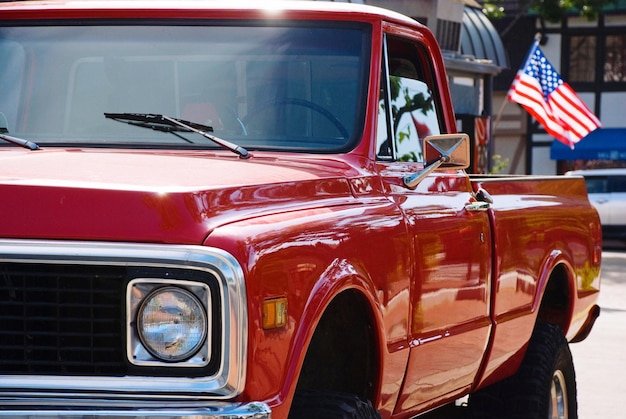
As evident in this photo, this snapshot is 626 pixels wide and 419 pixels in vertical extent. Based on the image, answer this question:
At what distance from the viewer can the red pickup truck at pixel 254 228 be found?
319cm

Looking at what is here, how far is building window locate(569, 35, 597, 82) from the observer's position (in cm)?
3869

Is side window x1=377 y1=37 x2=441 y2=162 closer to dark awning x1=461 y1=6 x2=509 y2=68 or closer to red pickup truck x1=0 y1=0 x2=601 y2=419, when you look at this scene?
red pickup truck x1=0 y1=0 x2=601 y2=419

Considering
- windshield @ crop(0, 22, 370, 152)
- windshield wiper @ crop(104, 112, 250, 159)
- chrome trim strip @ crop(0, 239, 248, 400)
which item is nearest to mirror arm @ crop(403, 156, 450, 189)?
windshield @ crop(0, 22, 370, 152)

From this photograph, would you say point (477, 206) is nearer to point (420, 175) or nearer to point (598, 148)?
point (420, 175)

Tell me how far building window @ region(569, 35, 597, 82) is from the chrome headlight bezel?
36.6m

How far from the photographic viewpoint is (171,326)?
126 inches

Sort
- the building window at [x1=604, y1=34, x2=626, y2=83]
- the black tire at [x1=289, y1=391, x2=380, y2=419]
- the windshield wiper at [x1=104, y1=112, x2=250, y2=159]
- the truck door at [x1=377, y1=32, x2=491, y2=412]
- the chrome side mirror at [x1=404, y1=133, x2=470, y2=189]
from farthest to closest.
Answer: the building window at [x1=604, y1=34, x2=626, y2=83] → the chrome side mirror at [x1=404, y1=133, x2=470, y2=189] → the truck door at [x1=377, y1=32, x2=491, y2=412] → the windshield wiper at [x1=104, y1=112, x2=250, y2=159] → the black tire at [x1=289, y1=391, x2=380, y2=419]

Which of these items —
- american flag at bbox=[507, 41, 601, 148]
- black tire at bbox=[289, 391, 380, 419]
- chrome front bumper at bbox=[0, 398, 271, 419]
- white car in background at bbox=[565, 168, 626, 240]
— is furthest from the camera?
white car in background at bbox=[565, 168, 626, 240]

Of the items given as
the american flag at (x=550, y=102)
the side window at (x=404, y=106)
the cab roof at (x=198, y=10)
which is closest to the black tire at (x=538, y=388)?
the side window at (x=404, y=106)

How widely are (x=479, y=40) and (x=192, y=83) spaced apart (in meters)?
24.2

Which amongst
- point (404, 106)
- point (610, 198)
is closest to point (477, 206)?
point (404, 106)

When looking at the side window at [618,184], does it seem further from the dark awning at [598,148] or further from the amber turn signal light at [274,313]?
the amber turn signal light at [274,313]

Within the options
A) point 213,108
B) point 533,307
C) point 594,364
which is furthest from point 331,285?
point 594,364

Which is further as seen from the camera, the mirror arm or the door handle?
the door handle
